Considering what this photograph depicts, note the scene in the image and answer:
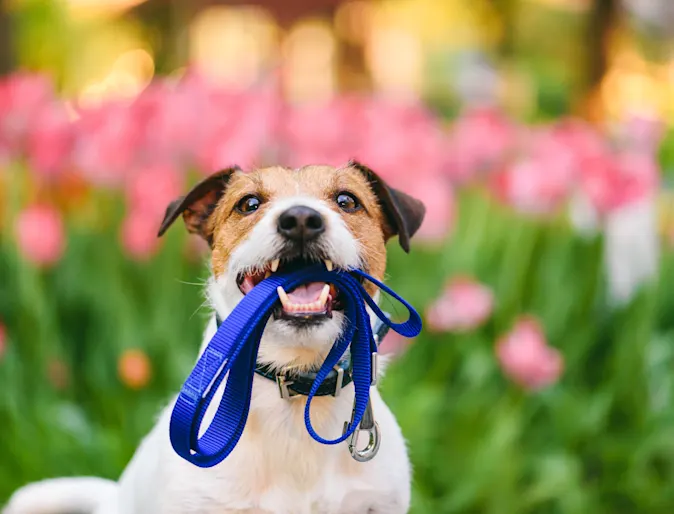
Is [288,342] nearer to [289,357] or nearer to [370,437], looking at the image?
[289,357]

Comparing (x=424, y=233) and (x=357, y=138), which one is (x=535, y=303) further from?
(x=357, y=138)

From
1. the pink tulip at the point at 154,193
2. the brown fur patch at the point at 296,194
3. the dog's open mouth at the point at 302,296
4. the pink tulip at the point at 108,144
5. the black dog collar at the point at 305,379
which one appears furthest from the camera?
the pink tulip at the point at 108,144

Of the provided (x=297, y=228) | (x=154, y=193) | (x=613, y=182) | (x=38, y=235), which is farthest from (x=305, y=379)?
(x=613, y=182)

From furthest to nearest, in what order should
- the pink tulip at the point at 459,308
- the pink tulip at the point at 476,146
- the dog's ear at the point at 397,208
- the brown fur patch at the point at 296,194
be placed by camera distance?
the pink tulip at the point at 476,146, the pink tulip at the point at 459,308, the dog's ear at the point at 397,208, the brown fur patch at the point at 296,194

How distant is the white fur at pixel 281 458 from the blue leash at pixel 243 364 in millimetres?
65

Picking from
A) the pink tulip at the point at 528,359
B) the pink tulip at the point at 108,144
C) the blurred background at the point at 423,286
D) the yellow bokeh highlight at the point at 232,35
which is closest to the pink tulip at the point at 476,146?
the blurred background at the point at 423,286

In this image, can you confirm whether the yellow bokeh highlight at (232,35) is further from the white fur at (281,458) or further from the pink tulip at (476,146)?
the white fur at (281,458)

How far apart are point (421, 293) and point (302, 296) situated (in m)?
2.29

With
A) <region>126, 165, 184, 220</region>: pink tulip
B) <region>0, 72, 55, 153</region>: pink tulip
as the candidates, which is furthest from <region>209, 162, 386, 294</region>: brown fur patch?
<region>0, 72, 55, 153</region>: pink tulip

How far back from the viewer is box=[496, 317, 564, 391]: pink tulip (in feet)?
10.9

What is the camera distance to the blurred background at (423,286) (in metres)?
3.36

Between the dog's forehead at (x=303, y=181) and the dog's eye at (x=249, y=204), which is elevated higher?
the dog's forehead at (x=303, y=181)

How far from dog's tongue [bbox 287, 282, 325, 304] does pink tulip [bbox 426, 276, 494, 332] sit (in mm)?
1720

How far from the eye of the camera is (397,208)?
2227 mm
